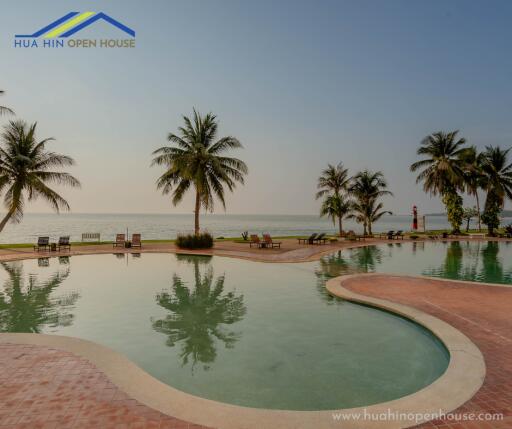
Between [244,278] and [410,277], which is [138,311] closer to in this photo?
[244,278]

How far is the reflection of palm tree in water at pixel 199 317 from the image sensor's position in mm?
7422

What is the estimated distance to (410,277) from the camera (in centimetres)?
1494

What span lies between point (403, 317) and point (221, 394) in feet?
20.4

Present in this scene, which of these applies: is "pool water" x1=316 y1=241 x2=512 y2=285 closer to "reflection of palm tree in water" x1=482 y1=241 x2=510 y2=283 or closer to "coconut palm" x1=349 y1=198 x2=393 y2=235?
"reflection of palm tree in water" x1=482 y1=241 x2=510 y2=283

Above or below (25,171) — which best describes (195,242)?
below

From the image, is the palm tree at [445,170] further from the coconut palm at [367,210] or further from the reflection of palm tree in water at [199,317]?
the reflection of palm tree in water at [199,317]

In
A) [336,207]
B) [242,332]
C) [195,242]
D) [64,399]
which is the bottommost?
[242,332]

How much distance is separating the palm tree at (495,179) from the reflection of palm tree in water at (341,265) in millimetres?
28091

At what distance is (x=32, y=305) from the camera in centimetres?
1067

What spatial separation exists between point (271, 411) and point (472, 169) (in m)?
45.3

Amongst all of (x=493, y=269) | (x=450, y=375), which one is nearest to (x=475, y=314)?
(x=450, y=375)

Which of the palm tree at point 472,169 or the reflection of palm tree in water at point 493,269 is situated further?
the palm tree at point 472,169

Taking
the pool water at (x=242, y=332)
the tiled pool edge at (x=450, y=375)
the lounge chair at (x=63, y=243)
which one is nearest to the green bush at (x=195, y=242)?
the lounge chair at (x=63, y=243)
